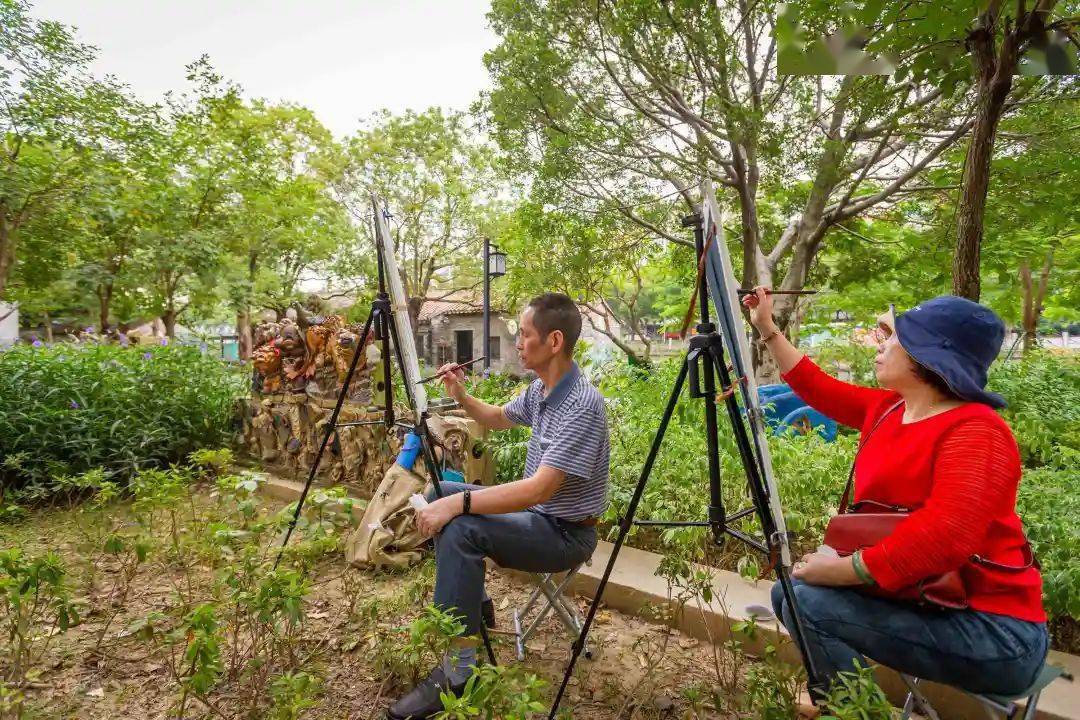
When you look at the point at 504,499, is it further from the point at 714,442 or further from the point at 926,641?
the point at 926,641

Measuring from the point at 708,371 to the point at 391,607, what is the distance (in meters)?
1.82

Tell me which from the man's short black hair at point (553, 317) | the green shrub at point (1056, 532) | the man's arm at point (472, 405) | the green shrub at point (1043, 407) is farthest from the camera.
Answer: the green shrub at point (1043, 407)

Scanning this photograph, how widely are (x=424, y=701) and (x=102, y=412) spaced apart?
4.46 meters

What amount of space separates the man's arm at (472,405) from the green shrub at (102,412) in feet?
10.4

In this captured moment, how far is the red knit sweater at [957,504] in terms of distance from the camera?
142cm

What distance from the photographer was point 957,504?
1.42 m

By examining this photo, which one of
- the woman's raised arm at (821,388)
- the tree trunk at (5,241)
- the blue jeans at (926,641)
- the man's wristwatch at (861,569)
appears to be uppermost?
the tree trunk at (5,241)

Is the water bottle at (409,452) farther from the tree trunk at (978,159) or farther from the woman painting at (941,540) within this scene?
the tree trunk at (978,159)

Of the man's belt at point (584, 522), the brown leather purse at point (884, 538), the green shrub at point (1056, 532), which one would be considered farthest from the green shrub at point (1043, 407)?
the man's belt at point (584, 522)

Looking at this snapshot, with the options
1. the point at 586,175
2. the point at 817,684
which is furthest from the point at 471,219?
the point at 817,684

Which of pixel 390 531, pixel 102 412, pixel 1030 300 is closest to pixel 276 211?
pixel 102 412

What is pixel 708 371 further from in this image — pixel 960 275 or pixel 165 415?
pixel 165 415

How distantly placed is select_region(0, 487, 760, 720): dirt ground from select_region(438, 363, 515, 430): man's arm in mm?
939

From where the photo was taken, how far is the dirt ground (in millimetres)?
2197
